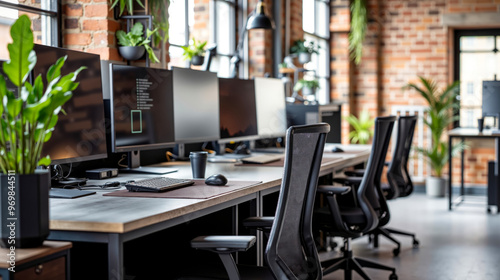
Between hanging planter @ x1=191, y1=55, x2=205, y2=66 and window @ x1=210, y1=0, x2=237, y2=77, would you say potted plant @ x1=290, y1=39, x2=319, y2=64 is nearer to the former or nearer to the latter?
window @ x1=210, y1=0, x2=237, y2=77

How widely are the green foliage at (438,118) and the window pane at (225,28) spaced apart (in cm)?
291

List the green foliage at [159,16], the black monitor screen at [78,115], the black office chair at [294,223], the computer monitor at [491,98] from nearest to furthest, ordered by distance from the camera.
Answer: the black office chair at [294,223] < the black monitor screen at [78,115] < the green foliage at [159,16] < the computer monitor at [491,98]

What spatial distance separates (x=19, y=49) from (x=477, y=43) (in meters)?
7.20

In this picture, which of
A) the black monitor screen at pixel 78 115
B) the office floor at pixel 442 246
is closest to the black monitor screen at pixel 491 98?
the office floor at pixel 442 246

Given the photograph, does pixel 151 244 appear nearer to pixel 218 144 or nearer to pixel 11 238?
pixel 218 144

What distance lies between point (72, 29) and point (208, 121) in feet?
2.98

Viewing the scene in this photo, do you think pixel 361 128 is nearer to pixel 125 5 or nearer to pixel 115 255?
pixel 125 5

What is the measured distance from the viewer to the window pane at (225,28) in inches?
205

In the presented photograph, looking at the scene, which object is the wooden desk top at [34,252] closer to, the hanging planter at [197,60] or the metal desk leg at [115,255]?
the metal desk leg at [115,255]

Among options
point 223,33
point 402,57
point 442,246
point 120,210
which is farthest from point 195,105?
point 402,57

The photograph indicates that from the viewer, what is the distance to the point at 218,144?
13.2 ft

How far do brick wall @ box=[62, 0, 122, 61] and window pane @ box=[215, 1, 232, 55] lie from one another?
1.89 metres

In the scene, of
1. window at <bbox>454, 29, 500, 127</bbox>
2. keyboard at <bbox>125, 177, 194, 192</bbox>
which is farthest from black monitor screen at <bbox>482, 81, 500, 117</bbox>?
keyboard at <bbox>125, 177, 194, 192</bbox>

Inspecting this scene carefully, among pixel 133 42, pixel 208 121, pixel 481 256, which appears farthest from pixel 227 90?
pixel 481 256
